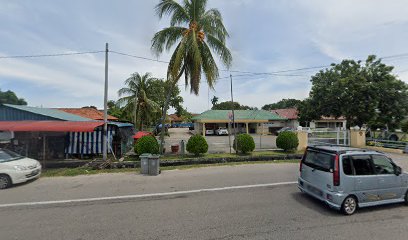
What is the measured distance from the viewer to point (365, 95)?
1856 centimetres

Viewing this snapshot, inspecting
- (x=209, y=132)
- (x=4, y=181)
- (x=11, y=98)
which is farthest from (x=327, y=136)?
(x=11, y=98)

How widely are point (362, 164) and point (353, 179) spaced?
1.76 ft

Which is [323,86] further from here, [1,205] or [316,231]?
[1,205]

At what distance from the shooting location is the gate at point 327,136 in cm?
1728

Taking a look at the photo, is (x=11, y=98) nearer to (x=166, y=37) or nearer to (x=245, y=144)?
(x=166, y=37)

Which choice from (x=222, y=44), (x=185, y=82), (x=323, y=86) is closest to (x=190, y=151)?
(x=185, y=82)

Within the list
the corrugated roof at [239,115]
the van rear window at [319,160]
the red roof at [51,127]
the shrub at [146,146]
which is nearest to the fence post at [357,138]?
the van rear window at [319,160]

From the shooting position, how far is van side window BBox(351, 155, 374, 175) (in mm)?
5535

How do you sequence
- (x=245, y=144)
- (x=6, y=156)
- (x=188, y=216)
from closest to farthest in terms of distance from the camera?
(x=188, y=216) → (x=6, y=156) → (x=245, y=144)

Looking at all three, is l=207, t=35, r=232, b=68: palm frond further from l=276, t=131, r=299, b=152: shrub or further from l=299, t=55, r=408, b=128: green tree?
l=299, t=55, r=408, b=128: green tree

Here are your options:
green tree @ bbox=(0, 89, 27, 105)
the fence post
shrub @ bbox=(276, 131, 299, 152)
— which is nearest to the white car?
shrub @ bbox=(276, 131, 299, 152)

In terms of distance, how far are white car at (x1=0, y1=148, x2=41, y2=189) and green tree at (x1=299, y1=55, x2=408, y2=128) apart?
2166 cm

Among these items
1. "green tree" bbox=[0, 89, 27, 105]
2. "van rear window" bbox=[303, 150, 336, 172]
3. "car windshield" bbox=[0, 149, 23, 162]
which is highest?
"green tree" bbox=[0, 89, 27, 105]

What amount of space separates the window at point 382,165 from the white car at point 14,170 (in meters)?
11.1
